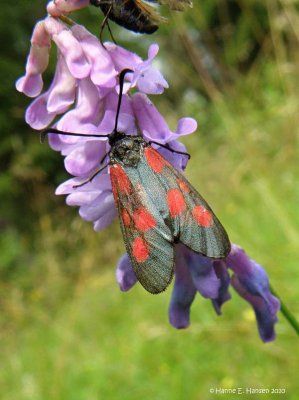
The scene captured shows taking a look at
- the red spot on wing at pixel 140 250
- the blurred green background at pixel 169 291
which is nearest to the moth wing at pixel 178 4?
the red spot on wing at pixel 140 250

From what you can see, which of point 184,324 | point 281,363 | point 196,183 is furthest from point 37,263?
point 184,324

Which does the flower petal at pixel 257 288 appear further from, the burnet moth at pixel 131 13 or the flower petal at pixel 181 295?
the burnet moth at pixel 131 13

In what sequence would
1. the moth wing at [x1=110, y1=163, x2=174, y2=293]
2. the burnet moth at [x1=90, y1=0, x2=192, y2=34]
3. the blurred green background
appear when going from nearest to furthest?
the moth wing at [x1=110, y1=163, x2=174, y2=293]
the burnet moth at [x1=90, y1=0, x2=192, y2=34]
the blurred green background

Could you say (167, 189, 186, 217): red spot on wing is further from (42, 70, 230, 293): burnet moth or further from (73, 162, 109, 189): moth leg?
(73, 162, 109, 189): moth leg

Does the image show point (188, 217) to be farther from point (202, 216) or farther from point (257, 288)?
point (257, 288)

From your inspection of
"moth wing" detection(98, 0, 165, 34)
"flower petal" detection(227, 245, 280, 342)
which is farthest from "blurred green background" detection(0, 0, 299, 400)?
"moth wing" detection(98, 0, 165, 34)

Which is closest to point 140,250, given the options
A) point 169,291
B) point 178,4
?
point 178,4
